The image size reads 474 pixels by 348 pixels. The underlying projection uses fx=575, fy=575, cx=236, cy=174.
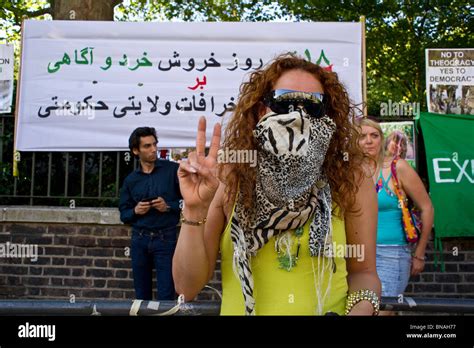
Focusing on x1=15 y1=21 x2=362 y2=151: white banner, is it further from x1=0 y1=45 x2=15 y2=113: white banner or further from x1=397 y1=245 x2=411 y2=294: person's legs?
x1=397 y1=245 x2=411 y2=294: person's legs

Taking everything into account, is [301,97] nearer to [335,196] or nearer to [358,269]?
[335,196]

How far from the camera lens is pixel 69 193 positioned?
7039mm

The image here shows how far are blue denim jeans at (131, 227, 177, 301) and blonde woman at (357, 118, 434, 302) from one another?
2.01m

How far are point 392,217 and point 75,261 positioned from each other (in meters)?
3.79

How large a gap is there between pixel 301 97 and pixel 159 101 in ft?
15.7

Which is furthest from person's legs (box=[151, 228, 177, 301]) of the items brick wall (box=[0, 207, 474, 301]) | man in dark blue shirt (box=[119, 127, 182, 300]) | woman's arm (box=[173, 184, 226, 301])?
woman's arm (box=[173, 184, 226, 301])

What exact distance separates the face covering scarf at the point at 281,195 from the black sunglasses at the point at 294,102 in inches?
1.4

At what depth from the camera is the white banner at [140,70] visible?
6.52 meters

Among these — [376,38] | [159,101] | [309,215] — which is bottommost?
[309,215]

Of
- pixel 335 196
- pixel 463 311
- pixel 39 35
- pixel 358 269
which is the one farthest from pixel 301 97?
pixel 39 35

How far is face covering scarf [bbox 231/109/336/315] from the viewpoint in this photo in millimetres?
1863

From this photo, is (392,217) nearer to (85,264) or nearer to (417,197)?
(417,197)

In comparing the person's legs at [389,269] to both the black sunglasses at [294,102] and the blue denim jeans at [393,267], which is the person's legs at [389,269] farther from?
the black sunglasses at [294,102]

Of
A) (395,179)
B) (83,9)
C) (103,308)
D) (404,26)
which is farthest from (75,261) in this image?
(404,26)
